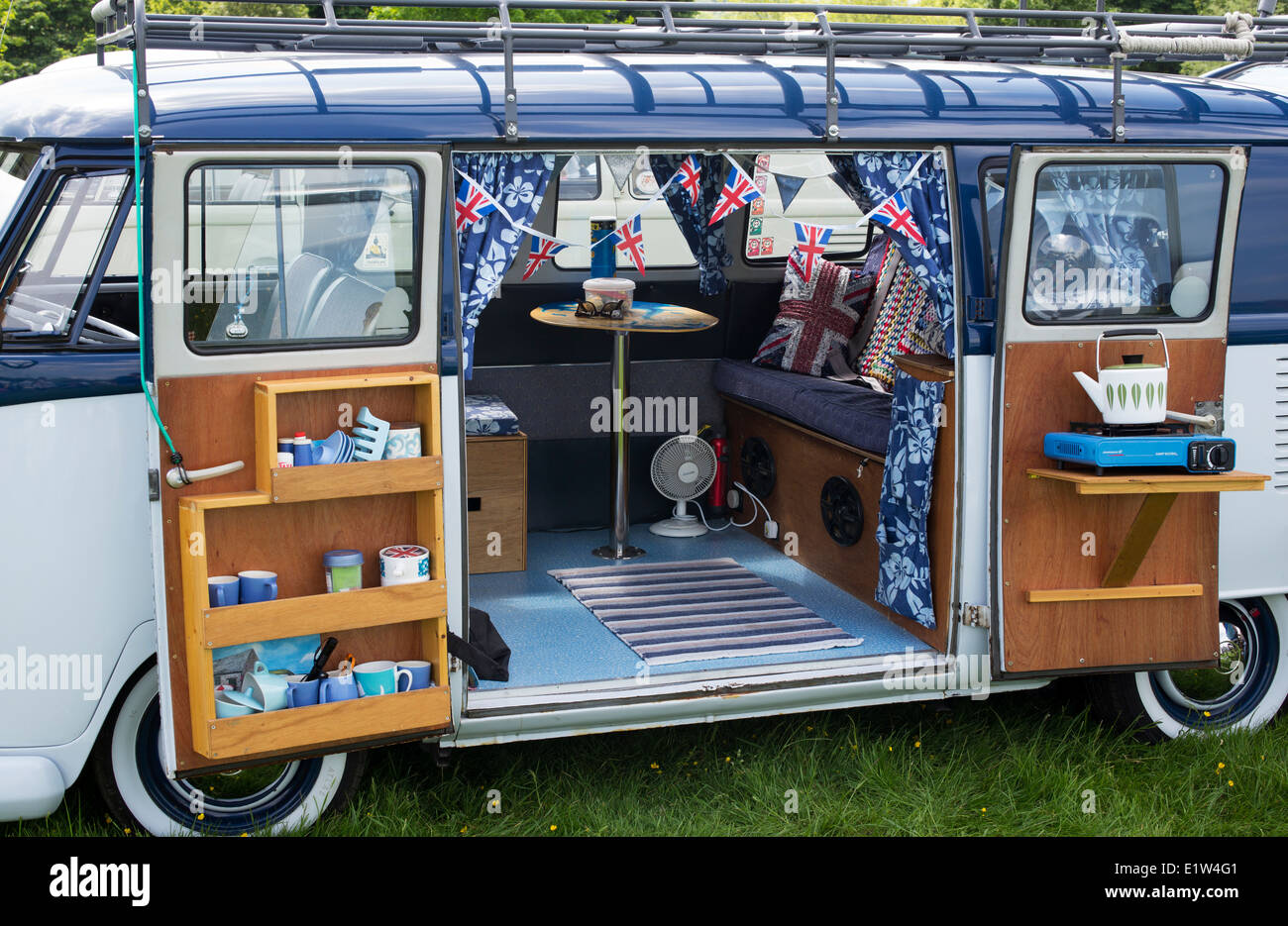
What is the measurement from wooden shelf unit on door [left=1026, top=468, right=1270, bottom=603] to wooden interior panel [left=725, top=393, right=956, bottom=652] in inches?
16.0

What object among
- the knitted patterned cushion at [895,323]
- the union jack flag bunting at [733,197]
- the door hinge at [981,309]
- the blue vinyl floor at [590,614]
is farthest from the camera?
the knitted patterned cushion at [895,323]

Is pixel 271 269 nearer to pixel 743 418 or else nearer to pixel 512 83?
pixel 512 83

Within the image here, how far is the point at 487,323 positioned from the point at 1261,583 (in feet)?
12.6

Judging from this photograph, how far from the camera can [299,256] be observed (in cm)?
406

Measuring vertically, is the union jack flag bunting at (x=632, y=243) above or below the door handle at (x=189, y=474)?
above

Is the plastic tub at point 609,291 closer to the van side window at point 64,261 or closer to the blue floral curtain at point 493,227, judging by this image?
the blue floral curtain at point 493,227

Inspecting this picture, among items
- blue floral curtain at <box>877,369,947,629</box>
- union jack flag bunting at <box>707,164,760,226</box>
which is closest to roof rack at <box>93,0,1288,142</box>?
union jack flag bunting at <box>707,164,760,226</box>

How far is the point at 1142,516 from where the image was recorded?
4680 mm

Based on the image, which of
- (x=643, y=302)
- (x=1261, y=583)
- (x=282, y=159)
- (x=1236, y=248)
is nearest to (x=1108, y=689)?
(x=1261, y=583)

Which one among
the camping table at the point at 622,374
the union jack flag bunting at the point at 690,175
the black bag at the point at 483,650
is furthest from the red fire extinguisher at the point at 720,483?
the black bag at the point at 483,650

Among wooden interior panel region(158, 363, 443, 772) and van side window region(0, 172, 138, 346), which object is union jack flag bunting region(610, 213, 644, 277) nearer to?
wooden interior panel region(158, 363, 443, 772)

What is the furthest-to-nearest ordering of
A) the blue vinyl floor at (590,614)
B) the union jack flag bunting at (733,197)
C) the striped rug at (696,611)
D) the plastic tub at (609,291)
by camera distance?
1. the plastic tub at (609,291)
2. the union jack flag bunting at (733,197)
3. the striped rug at (696,611)
4. the blue vinyl floor at (590,614)

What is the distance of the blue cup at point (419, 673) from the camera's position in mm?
4203

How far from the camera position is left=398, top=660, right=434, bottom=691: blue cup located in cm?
420
